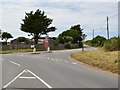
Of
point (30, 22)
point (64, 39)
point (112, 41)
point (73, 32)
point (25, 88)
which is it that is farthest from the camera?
point (73, 32)

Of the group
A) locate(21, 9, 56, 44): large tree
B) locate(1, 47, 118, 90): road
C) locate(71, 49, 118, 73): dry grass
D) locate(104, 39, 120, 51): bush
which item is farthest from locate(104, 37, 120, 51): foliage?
locate(21, 9, 56, 44): large tree

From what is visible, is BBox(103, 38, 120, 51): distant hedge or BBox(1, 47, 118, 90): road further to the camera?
BBox(103, 38, 120, 51): distant hedge

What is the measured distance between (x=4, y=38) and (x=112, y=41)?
88.5 metres

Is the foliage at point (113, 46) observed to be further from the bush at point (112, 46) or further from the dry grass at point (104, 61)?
the dry grass at point (104, 61)

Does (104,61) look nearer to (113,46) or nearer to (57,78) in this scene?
(57,78)

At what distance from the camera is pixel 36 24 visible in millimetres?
91875

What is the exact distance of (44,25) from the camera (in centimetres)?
9519

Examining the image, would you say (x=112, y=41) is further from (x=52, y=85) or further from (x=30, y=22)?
(x=30, y=22)

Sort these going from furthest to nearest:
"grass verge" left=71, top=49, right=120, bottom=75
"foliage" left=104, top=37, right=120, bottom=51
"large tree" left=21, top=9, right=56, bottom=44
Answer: "large tree" left=21, top=9, right=56, bottom=44 → "foliage" left=104, top=37, right=120, bottom=51 → "grass verge" left=71, top=49, right=120, bottom=75

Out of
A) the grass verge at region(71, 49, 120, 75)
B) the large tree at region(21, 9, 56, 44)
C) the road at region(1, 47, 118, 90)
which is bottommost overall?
the road at region(1, 47, 118, 90)

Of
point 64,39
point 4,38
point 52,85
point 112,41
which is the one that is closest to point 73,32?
point 64,39

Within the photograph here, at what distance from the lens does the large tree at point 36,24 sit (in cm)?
9188

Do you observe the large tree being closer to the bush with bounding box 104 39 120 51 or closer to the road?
the bush with bounding box 104 39 120 51

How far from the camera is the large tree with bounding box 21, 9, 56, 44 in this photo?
301ft
